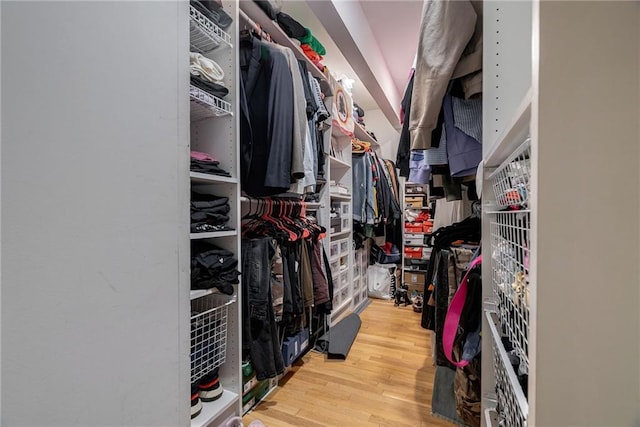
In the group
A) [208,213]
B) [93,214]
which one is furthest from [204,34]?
[93,214]

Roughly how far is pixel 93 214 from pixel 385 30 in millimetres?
2432

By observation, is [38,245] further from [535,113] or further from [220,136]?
[220,136]

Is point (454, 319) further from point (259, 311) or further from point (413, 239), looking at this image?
point (413, 239)

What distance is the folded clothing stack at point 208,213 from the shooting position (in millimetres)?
1099

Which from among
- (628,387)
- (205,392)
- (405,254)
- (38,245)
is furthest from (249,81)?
(405,254)

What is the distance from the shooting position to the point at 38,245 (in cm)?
38

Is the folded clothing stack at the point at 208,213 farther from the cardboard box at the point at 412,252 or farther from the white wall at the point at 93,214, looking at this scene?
the cardboard box at the point at 412,252

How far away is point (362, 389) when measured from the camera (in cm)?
158

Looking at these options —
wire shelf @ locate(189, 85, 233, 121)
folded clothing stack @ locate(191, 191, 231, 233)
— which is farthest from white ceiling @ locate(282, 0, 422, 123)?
folded clothing stack @ locate(191, 191, 231, 233)

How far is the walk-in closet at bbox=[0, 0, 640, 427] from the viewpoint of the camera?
1.01 ft

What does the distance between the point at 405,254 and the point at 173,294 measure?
3.05 metres

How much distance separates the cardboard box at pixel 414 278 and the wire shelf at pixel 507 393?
7.56ft

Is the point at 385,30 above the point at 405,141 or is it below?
above

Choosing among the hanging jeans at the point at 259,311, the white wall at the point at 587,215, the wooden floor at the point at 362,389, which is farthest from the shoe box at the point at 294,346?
the white wall at the point at 587,215
